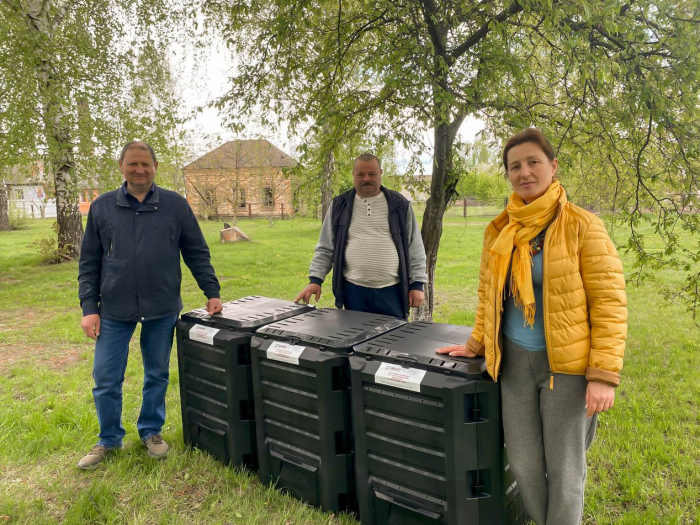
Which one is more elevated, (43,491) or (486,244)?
(486,244)

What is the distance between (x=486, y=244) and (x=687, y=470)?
86.7 inches

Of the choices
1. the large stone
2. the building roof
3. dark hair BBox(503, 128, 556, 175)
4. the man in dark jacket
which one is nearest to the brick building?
the building roof

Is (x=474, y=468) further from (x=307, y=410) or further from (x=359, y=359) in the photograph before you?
(x=307, y=410)

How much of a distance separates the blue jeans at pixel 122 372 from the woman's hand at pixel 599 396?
2.63 meters

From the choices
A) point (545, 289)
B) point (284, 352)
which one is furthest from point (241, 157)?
point (545, 289)

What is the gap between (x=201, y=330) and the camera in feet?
10.0

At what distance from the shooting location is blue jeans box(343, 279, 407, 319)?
3582 millimetres

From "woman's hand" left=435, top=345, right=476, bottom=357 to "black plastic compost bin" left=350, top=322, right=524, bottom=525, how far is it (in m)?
0.05

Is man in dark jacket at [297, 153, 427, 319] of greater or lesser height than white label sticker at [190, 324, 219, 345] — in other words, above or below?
above

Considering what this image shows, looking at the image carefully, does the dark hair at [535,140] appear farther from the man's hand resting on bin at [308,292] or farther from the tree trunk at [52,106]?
the tree trunk at [52,106]

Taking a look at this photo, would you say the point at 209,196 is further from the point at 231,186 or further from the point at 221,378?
the point at 221,378

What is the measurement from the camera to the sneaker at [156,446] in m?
3.22

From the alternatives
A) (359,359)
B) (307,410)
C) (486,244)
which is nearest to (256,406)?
(307,410)

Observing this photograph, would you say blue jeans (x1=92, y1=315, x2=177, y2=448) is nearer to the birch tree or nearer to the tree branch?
the tree branch
